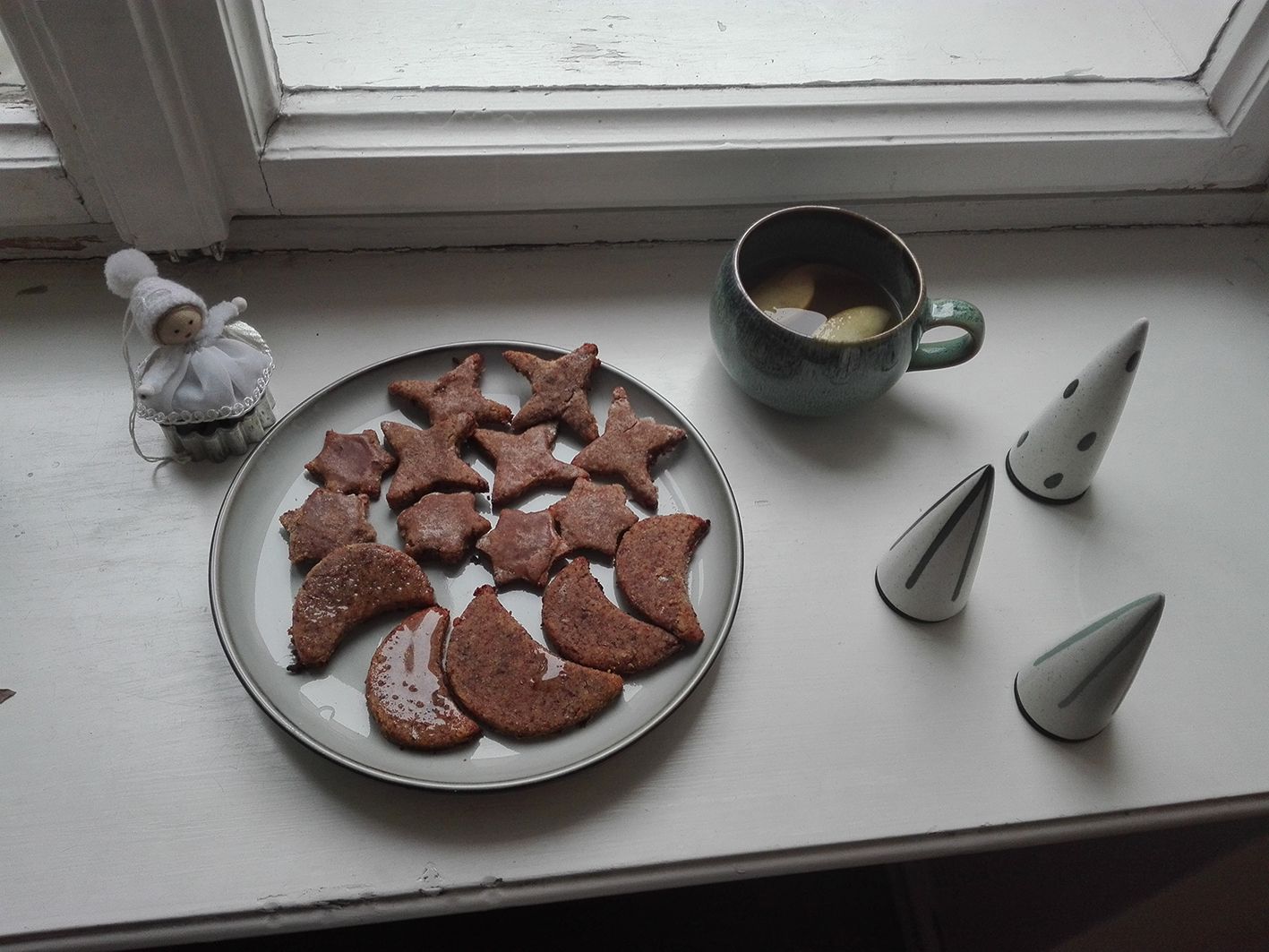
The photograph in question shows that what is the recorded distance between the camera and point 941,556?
2.23 ft

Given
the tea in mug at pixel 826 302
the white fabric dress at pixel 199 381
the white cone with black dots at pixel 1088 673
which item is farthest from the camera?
the tea in mug at pixel 826 302

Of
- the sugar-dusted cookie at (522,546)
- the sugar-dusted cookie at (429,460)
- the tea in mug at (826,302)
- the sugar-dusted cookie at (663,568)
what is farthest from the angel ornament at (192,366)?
the tea in mug at (826,302)

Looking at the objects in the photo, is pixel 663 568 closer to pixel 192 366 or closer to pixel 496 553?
pixel 496 553

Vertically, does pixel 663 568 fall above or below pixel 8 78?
below

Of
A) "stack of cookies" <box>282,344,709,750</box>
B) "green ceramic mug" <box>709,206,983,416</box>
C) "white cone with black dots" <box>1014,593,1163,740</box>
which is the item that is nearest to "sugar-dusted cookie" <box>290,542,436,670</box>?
"stack of cookies" <box>282,344,709,750</box>

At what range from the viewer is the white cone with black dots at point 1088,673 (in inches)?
23.6

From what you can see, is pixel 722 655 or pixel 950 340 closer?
pixel 722 655

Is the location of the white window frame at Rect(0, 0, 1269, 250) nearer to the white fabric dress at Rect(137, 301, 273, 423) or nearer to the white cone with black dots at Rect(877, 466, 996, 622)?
the white fabric dress at Rect(137, 301, 273, 423)

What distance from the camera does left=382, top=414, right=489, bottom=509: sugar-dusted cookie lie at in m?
0.75

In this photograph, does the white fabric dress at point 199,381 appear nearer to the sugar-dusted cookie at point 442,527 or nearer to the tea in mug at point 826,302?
the sugar-dusted cookie at point 442,527

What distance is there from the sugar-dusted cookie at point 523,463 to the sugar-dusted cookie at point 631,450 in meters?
0.02

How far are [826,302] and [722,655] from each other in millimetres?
338

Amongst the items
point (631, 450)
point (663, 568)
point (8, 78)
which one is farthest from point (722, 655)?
point (8, 78)

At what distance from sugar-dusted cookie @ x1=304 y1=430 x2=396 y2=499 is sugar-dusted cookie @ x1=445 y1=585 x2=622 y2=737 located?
15 cm
